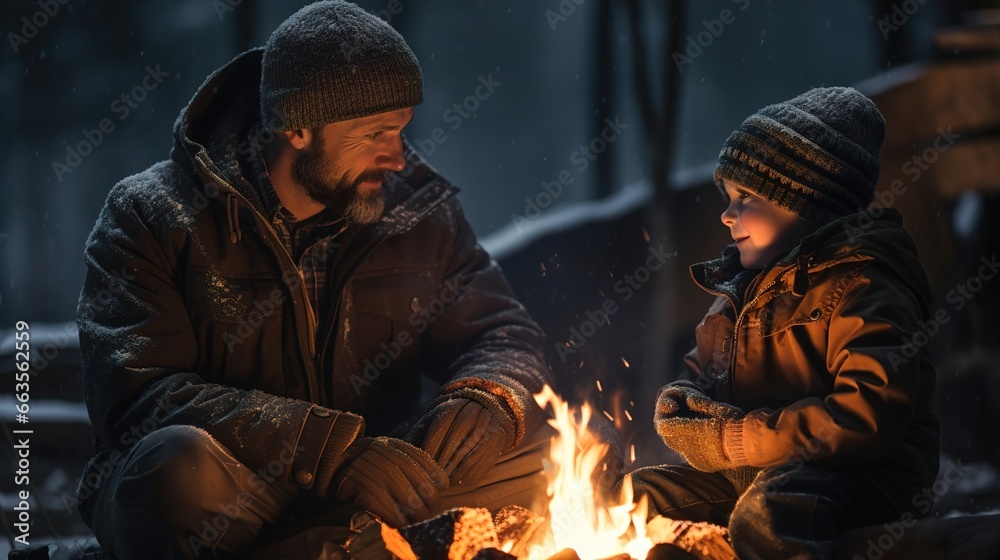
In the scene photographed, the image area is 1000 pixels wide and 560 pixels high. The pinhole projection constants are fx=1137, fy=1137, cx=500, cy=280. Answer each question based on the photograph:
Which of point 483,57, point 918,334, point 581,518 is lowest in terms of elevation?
point 581,518

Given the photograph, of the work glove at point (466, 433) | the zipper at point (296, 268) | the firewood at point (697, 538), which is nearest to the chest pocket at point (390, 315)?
the zipper at point (296, 268)

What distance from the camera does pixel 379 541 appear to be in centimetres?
347

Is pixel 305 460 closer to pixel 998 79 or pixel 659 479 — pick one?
pixel 659 479

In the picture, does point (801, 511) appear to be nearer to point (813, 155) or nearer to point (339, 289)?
point (813, 155)

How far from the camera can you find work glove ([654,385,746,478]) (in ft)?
11.4

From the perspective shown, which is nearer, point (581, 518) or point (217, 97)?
point (581, 518)

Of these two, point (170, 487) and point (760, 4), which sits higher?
point (760, 4)

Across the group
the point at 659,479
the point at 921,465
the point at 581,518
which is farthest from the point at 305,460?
the point at 921,465

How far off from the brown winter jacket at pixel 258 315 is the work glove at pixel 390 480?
0.31ft

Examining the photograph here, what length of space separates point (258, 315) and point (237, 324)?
82 millimetres

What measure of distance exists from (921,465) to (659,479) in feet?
2.75

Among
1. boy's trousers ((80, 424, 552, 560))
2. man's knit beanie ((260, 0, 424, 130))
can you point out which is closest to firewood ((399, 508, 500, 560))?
boy's trousers ((80, 424, 552, 560))

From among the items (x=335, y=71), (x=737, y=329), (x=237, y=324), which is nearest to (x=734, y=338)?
(x=737, y=329)

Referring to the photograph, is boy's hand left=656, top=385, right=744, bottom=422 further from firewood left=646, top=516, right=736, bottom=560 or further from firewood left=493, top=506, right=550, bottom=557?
firewood left=493, top=506, right=550, bottom=557
